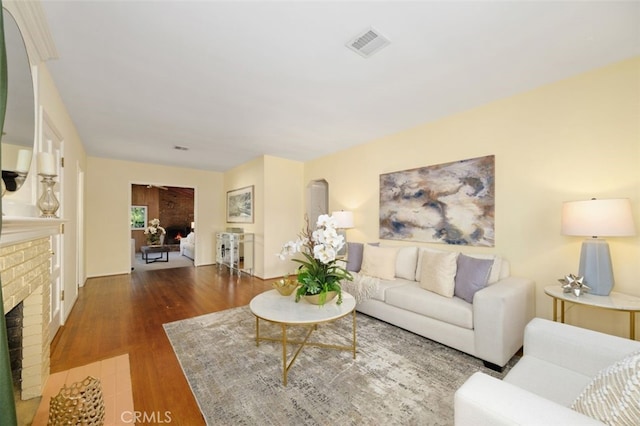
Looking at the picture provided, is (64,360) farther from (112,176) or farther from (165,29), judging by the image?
(112,176)

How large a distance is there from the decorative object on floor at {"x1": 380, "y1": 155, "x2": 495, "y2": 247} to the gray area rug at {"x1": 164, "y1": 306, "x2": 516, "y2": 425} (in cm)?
127

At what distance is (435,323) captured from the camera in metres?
2.41

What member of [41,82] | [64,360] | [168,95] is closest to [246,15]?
[168,95]

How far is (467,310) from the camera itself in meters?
2.20

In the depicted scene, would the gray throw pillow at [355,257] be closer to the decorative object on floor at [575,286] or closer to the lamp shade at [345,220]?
the lamp shade at [345,220]

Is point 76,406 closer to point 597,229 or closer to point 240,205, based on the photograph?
point 597,229

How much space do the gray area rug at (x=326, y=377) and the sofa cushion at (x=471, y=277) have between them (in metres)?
0.54

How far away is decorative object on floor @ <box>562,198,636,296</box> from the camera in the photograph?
184 cm

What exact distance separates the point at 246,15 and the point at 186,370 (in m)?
2.63

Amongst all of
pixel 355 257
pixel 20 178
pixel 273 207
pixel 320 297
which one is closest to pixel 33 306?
pixel 20 178

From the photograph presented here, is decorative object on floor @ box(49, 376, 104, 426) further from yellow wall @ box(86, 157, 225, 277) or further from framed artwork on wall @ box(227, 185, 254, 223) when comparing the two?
yellow wall @ box(86, 157, 225, 277)

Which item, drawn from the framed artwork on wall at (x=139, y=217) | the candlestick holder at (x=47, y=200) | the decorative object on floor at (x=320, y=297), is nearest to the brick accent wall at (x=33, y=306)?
the candlestick holder at (x=47, y=200)

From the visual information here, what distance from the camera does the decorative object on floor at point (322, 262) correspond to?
2.09 m

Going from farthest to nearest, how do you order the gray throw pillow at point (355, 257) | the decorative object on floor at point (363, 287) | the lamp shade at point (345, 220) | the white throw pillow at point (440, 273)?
the lamp shade at point (345, 220), the gray throw pillow at point (355, 257), the decorative object on floor at point (363, 287), the white throw pillow at point (440, 273)
